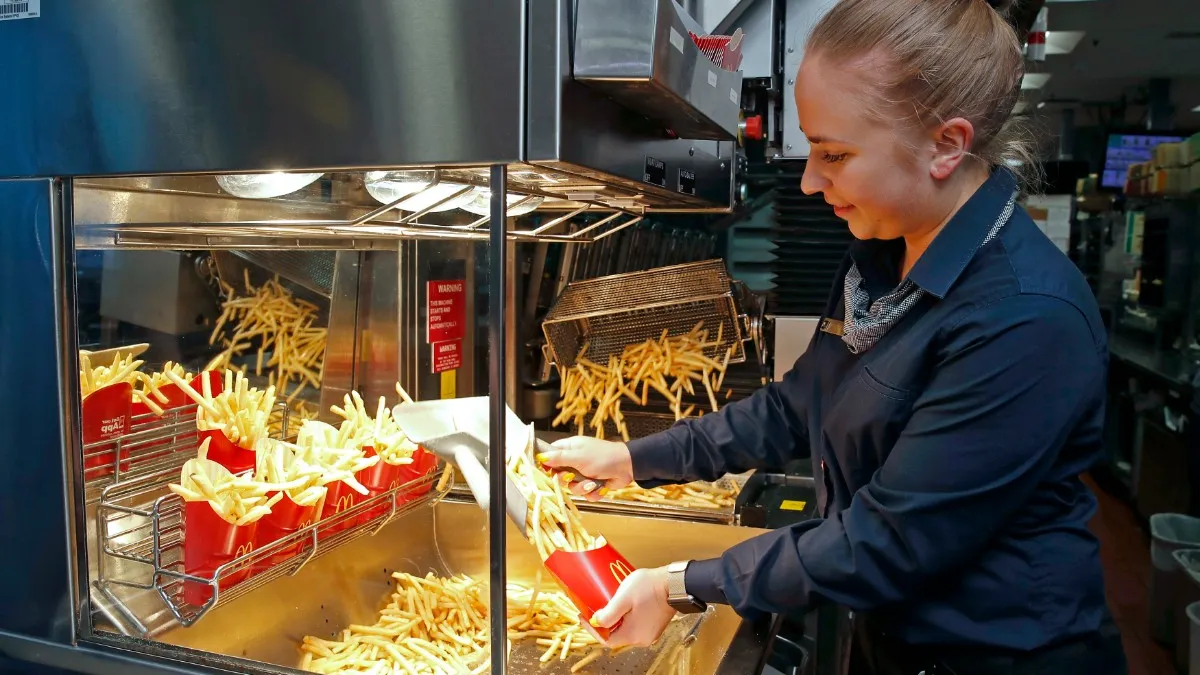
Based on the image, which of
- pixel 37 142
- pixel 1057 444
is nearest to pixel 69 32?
pixel 37 142

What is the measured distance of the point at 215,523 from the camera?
1484mm

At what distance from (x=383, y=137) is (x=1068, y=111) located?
7.21m

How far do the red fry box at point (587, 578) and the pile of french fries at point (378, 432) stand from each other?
1.57 feet

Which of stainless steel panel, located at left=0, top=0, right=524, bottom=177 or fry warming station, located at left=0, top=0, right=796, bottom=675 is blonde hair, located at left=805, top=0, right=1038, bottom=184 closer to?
fry warming station, located at left=0, top=0, right=796, bottom=675

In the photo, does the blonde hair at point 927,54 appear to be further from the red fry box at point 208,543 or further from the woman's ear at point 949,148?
the red fry box at point 208,543

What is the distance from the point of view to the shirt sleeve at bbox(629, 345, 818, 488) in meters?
2.00

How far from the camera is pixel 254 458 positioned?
5.67 ft

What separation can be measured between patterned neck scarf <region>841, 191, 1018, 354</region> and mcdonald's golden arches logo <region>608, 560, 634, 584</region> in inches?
22.6

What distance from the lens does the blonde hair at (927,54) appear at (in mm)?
1374

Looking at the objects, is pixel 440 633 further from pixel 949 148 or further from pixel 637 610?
pixel 949 148

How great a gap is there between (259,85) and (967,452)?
3.97ft

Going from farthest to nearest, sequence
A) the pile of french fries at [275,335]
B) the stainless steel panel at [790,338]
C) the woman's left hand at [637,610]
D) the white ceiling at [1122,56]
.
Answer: the white ceiling at [1122,56], the stainless steel panel at [790,338], the pile of french fries at [275,335], the woman's left hand at [637,610]

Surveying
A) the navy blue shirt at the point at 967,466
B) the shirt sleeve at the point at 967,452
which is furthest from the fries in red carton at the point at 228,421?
the shirt sleeve at the point at 967,452

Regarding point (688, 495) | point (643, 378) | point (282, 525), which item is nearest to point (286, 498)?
point (282, 525)
